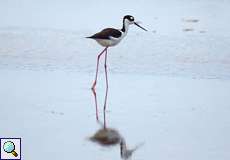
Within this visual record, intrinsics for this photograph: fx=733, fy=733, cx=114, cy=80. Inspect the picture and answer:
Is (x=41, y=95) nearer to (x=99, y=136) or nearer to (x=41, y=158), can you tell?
(x=99, y=136)

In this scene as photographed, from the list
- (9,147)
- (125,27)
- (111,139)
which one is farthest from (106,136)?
(125,27)

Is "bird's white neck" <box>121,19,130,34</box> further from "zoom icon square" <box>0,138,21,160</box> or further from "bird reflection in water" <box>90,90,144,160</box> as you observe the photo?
"zoom icon square" <box>0,138,21,160</box>

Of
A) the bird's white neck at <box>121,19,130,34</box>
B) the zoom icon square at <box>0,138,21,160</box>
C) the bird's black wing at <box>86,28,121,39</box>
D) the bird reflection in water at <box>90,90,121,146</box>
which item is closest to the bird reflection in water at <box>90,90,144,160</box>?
the bird reflection in water at <box>90,90,121,146</box>

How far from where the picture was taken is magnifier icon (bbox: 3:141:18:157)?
5794mm

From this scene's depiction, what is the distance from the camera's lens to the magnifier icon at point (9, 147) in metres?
5.79

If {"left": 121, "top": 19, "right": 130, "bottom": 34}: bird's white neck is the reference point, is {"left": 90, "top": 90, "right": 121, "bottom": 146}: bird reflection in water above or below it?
above

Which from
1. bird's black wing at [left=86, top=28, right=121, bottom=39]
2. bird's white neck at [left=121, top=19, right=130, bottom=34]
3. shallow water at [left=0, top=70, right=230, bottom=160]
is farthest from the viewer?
bird's white neck at [left=121, top=19, right=130, bottom=34]

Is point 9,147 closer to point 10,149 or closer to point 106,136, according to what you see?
point 10,149

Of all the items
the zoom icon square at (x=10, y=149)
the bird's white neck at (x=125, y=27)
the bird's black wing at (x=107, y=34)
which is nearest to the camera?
the zoom icon square at (x=10, y=149)

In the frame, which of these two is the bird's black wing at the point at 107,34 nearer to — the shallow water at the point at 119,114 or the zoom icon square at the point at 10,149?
the shallow water at the point at 119,114

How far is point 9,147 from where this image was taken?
19.2 ft

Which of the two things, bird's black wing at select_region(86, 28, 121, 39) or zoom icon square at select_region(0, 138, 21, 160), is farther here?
bird's black wing at select_region(86, 28, 121, 39)

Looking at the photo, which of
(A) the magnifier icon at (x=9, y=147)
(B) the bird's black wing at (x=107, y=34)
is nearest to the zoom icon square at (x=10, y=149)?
(A) the magnifier icon at (x=9, y=147)

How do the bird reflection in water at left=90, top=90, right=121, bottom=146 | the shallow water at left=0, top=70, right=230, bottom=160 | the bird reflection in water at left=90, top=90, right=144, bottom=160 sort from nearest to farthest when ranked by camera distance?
the bird reflection in water at left=90, top=90, right=144, bottom=160, the shallow water at left=0, top=70, right=230, bottom=160, the bird reflection in water at left=90, top=90, right=121, bottom=146
